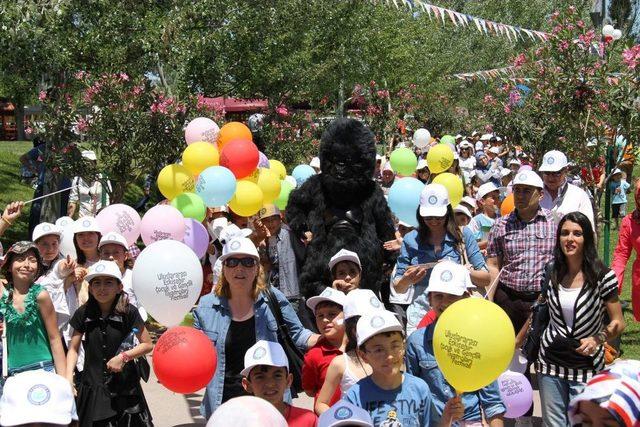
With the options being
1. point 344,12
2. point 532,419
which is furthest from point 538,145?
point 532,419

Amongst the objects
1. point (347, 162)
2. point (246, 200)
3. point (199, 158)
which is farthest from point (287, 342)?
point (199, 158)

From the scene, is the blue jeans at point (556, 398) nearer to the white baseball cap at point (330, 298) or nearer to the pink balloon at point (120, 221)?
the white baseball cap at point (330, 298)

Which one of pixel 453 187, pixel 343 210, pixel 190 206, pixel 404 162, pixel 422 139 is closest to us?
pixel 343 210

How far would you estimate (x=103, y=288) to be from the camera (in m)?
5.79

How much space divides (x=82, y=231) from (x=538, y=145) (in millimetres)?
10127

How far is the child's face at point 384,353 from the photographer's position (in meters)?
4.30

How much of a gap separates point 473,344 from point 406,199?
439 centimetres

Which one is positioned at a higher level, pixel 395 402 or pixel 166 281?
pixel 166 281

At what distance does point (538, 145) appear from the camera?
15.4m

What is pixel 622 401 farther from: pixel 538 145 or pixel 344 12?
pixel 344 12

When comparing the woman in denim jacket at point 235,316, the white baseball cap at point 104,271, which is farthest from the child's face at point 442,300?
the white baseball cap at point 104,271

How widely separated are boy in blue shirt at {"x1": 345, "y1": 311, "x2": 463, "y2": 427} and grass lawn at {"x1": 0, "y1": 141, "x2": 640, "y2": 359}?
5.41 m

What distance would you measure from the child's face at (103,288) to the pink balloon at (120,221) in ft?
6.22

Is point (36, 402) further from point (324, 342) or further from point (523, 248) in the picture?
point (523, 248)
